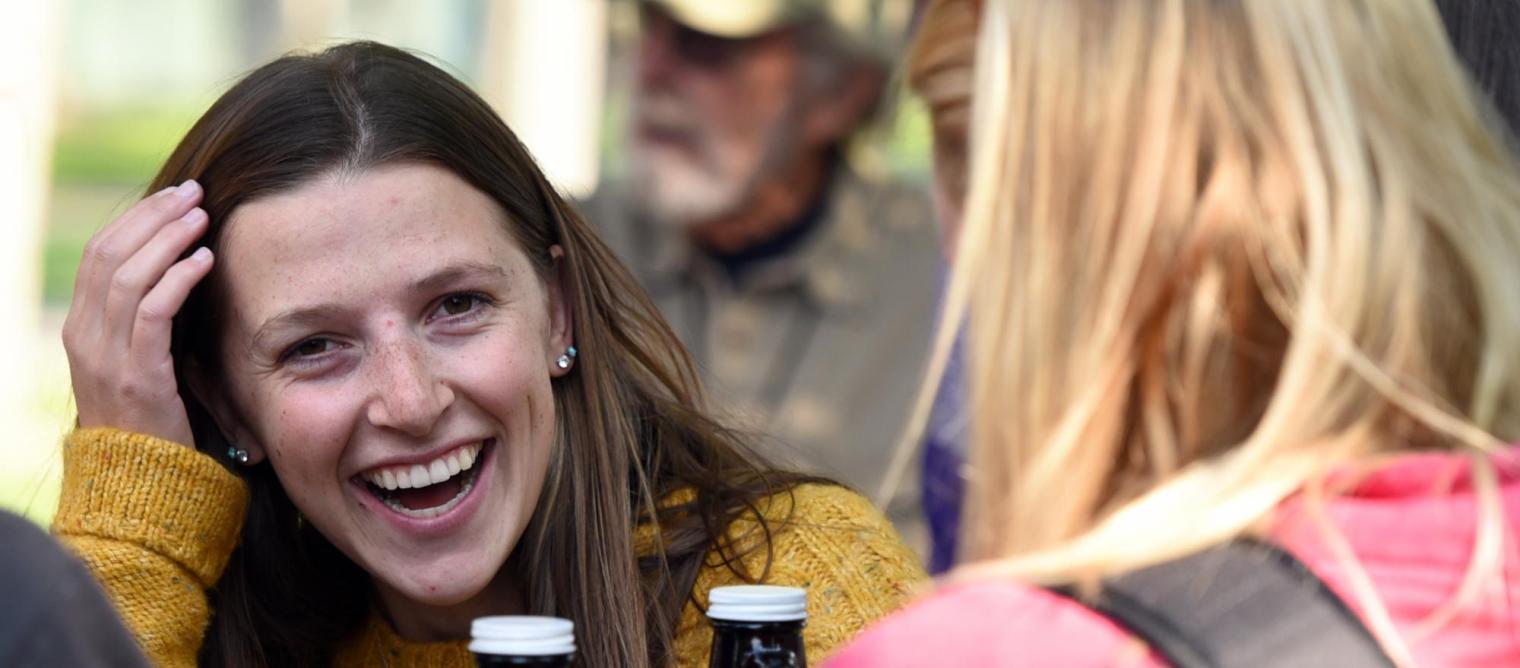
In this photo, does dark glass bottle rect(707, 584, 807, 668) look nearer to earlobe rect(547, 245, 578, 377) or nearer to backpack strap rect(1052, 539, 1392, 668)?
backpack strap rect(1052, 539, 1392, 668)

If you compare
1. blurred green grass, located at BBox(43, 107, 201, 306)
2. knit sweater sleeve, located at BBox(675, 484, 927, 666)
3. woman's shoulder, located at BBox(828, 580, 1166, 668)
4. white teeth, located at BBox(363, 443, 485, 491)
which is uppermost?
woman's shoulder, located at BBox(828, 580, 1166, 668)

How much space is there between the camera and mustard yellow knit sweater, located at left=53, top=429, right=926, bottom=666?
2059 millimetres

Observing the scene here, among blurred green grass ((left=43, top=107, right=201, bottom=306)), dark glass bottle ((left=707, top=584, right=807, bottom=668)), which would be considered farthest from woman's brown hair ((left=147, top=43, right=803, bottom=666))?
blurred green grass ((left=43, top=107, right=201, bottom=306))

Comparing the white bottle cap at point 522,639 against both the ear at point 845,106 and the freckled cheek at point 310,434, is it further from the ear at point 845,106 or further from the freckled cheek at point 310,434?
the ear at point 845,106

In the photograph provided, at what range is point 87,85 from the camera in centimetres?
479

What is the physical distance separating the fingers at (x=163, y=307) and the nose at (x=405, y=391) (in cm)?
25

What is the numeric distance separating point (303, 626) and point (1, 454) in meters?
2.66

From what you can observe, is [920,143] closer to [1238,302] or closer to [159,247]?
[159,247]

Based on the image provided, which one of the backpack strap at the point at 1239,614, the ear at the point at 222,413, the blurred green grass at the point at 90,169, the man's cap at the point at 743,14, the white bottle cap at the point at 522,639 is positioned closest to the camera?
the backpack strap at the point at 1239,614

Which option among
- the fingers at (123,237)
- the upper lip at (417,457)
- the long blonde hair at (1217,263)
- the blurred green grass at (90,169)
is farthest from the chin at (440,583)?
the blurred green grass at (90,169)

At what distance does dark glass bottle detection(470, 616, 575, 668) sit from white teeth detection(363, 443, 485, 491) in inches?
26.5

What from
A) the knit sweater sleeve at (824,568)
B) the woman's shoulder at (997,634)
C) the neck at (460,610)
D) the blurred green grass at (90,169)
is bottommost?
the blurred green grass at (90,169)

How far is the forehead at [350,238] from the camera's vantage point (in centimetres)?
201

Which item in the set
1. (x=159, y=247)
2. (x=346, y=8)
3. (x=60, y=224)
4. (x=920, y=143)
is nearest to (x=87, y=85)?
(x=60, y=224)
